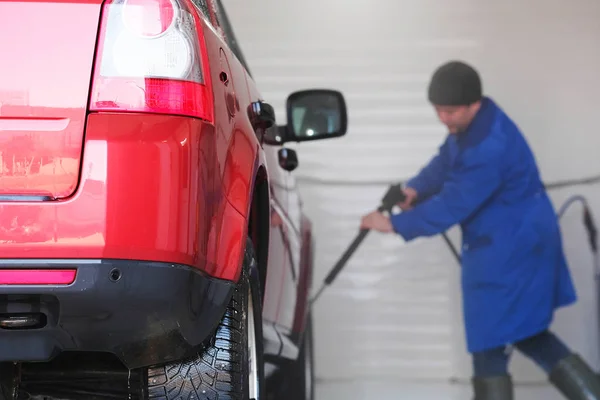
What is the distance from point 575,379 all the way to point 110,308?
393cm

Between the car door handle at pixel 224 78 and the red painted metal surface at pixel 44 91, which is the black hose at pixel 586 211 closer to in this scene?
the car door handle at pixel 224 78

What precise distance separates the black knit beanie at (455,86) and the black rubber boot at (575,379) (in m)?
1.56

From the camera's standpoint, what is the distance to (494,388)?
4887 millimetres

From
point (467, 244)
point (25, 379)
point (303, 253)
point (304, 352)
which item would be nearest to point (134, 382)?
point (25, 379)

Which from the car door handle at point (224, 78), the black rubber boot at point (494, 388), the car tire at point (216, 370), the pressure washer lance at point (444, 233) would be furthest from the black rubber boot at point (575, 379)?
the car door handle at point (224, 78)

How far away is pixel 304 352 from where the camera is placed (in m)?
3.77

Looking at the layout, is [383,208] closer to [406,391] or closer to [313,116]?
[406,391]

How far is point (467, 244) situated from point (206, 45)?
11.7 feet

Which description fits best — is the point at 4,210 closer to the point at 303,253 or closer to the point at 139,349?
the point at 139,349

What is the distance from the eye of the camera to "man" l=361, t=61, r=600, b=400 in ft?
15.8

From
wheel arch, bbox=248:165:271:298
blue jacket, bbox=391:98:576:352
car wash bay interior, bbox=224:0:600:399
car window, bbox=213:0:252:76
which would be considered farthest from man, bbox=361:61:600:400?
wheel arch, bbox=248:165:271:298

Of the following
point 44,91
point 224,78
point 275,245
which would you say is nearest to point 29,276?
point 44,91

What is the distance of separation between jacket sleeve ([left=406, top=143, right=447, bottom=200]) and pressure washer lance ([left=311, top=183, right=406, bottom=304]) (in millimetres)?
79

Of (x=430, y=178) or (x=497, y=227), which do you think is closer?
(x=497, y=227)
